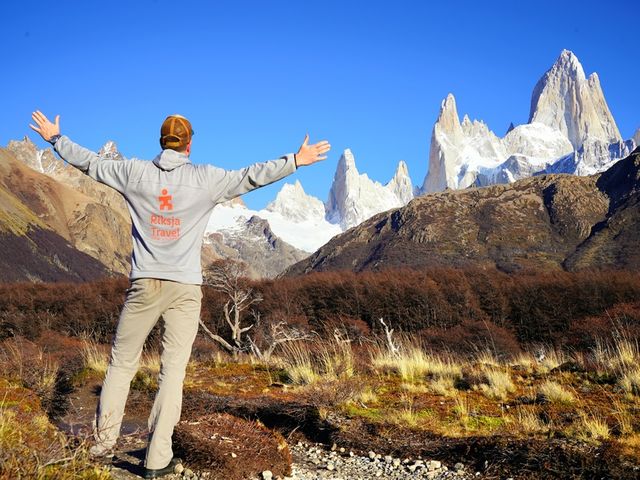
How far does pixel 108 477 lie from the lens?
118 inches

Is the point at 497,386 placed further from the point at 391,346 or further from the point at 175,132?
the point at 391,346

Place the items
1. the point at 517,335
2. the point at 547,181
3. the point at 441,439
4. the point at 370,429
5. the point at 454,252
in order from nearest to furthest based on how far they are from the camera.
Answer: the point at 441,439, the point at 370,429, the point at 517,335, the point at 454,252, the point at 547,181

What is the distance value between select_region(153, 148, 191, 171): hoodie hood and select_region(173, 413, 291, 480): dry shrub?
1921 mm

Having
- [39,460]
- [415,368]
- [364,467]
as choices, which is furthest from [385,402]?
[39,460]

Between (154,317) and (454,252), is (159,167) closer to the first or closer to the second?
(154,317)

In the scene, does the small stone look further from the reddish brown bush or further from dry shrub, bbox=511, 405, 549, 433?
the reddish brown bush

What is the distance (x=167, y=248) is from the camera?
3820mm

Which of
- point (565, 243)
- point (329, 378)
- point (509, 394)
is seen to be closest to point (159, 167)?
→ point (329, 378)

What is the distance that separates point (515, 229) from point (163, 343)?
145m

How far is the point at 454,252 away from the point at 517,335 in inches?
2929

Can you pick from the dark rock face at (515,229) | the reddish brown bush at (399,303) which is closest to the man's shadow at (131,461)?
the reddish brown bush at (399,303)

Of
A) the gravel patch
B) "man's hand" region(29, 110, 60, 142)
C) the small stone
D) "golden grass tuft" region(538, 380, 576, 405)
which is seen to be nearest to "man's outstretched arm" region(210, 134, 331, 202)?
"man's hand" region(29, 110, 60, 142)

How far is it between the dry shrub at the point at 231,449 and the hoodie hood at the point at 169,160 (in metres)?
1.92

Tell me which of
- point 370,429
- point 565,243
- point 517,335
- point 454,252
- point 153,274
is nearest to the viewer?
point 153,274
